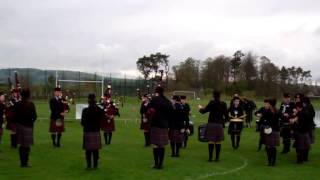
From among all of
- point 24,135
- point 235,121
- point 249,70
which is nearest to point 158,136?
point 24,135

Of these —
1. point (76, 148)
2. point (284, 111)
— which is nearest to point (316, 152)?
point (284, 111)

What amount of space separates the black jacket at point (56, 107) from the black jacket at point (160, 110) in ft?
15.8

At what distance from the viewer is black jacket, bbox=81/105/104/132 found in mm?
11469

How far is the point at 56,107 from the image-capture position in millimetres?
15719

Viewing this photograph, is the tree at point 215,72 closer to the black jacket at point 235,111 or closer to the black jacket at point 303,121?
the black jacket at point 235,111

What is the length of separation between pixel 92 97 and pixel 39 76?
172ft

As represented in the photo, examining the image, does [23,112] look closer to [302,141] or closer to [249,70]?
[302,141]

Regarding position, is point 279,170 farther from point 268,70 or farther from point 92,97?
point 268,70

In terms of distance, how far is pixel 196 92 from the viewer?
70.2 meters

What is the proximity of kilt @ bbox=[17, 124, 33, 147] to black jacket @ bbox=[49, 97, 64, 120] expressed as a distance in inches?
149

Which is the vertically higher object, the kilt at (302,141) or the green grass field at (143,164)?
the kilt at (302,141)

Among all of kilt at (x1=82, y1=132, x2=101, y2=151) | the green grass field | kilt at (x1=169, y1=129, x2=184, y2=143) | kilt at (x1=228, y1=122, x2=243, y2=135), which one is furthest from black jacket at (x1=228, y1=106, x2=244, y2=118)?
kilt at (x1=82, y1=132, x2=101, y2=151)

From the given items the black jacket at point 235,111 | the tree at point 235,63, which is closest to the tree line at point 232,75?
the tree at point 235,63

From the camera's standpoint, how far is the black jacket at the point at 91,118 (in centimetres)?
1147
